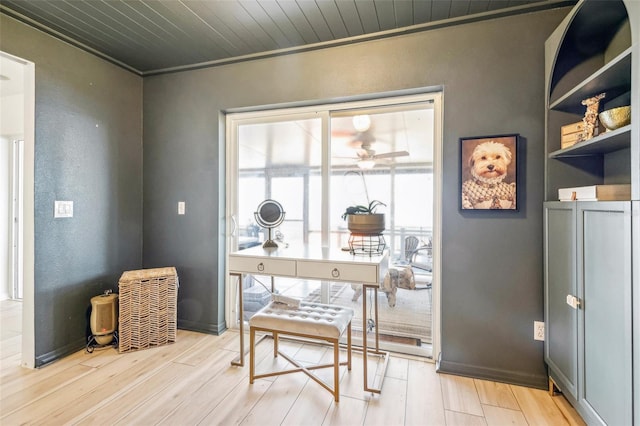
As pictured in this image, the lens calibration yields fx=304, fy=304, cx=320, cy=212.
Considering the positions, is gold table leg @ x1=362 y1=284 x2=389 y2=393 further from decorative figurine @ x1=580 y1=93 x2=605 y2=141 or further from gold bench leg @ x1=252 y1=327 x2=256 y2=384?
decorative figurine @ x1=580 y1=93 x2=605 y2=141

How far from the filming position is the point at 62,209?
2240mm

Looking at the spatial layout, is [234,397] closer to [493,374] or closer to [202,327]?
[202,327]

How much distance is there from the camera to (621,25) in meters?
1.57

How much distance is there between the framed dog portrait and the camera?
1.89 m

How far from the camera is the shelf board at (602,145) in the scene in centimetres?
128

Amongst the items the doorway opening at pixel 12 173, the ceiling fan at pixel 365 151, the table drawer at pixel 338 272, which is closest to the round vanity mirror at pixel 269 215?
the table drawer at pixel 338 272

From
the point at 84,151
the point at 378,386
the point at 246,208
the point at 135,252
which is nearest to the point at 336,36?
the point at 246,208

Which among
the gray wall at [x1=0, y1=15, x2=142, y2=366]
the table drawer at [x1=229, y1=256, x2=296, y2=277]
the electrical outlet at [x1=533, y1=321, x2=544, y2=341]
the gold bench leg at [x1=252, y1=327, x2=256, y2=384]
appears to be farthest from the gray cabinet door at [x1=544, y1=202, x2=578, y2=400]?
the gray wall at [x1=0, y1=15, x2=142, y2=366]

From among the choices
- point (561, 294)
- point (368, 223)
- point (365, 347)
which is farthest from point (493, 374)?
point (368, 223)

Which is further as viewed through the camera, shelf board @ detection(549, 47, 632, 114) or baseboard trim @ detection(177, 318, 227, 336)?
baseboard trim @ detection(177, 318, 227, 336)

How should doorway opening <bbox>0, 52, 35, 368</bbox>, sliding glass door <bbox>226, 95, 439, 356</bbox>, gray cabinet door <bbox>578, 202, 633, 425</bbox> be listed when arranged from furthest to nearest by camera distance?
doorway opening <bbox>0, 52, 35, 368</bbox>
sliding glass door <bbox>226, 95, 439, 356</bbox>
gray cabinet door <bbox>578, 202, 633, 425</bbox>

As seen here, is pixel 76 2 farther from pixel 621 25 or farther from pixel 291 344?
pixel 621 25

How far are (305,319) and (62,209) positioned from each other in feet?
6.48

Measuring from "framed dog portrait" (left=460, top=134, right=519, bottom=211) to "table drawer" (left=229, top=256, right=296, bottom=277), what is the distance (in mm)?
1197
